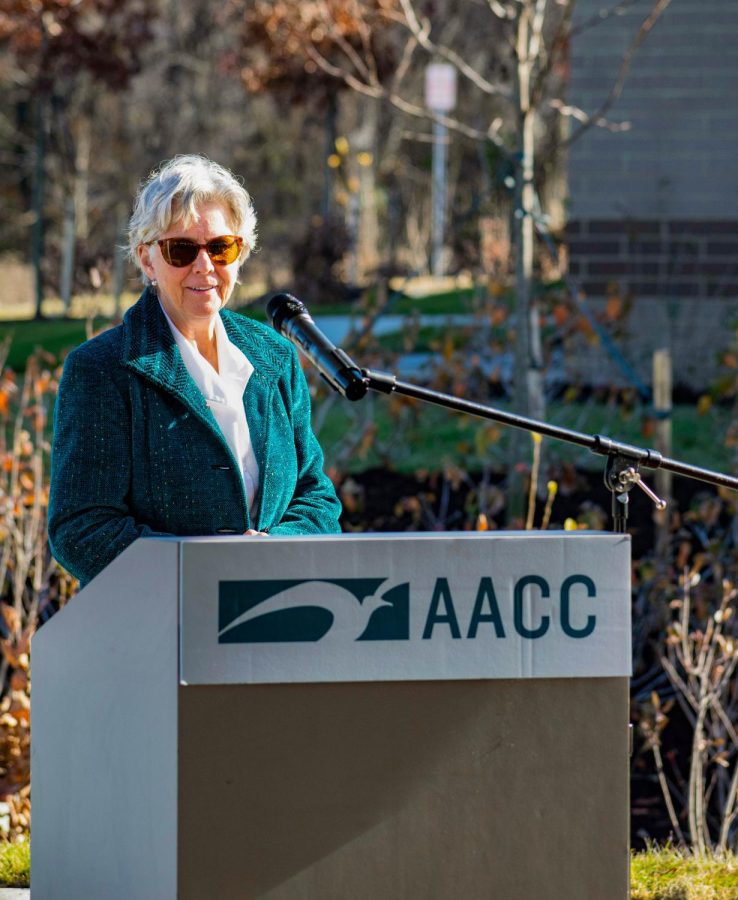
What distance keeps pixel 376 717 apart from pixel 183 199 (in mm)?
1174

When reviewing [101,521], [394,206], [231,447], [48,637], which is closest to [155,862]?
[48,637]

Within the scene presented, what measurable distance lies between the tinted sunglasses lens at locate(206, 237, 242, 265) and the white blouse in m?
0.16

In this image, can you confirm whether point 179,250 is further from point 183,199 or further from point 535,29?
point 535,29

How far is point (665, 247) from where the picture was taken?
35.2 ft

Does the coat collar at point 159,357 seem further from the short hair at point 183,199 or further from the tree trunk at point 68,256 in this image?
the tree trunk at point 68,256

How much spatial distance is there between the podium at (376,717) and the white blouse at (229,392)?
0.71 meters

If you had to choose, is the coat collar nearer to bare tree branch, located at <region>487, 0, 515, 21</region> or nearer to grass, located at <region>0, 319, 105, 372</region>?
bare tree branch, located at <region>487, 0, 515, 21</region>

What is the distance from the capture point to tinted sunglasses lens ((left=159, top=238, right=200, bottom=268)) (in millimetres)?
3010

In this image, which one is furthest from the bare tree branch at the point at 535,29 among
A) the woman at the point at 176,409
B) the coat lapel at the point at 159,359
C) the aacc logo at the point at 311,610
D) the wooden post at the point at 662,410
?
the aacc logo at the point at 311,610

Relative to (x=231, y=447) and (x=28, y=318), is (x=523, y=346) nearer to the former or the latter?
(x=231, y=447)

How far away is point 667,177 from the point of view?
10656 mm

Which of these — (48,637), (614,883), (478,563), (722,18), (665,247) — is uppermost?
(722,18)

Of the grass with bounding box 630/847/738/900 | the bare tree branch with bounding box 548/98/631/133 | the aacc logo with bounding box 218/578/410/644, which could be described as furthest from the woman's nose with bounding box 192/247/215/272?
the bare tree branch with bounding box 548/98/631/133

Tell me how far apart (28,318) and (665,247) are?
10261mm
